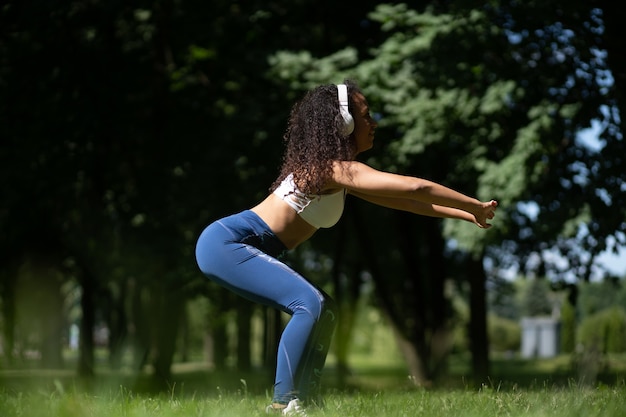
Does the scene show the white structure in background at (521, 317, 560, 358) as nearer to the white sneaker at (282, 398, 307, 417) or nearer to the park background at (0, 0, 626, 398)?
the park background at (0, 0, 626, 398)

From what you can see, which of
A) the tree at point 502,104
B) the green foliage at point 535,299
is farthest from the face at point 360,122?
the green foliage at point 535,299

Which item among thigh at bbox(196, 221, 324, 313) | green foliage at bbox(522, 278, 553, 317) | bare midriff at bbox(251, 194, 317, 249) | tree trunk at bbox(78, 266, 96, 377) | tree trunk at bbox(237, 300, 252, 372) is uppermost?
bare midriff at bbox(251, 194, 317, 249)

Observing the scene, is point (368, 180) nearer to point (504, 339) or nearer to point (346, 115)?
point (346, 115)

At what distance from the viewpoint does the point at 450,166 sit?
1583 centimetres

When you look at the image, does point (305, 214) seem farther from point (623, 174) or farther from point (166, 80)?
point (166, 80)

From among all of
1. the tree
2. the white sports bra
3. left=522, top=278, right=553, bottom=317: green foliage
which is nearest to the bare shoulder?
the white sports bra

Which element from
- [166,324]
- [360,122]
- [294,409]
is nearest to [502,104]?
[166,324]

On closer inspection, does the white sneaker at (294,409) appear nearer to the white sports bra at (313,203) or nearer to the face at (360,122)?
the white sports bra at (313,203)

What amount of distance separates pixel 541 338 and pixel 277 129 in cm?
3520

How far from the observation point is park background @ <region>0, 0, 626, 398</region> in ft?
42.1

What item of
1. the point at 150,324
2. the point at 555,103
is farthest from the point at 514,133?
the point at 150,324

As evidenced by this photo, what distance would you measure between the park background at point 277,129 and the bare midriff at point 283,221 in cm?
693

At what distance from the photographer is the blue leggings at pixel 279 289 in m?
4.31

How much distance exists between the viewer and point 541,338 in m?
47.3
